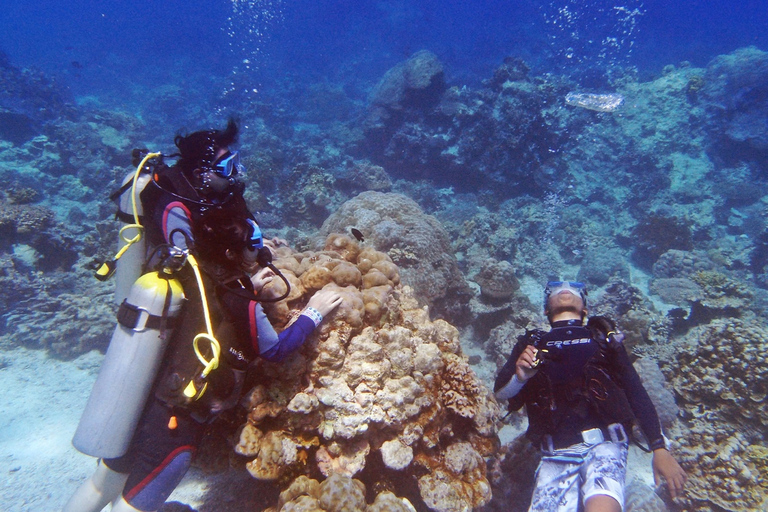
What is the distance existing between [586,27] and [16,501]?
156 feet

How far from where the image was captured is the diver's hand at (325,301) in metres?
2.91

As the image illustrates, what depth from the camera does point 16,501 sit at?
382 centimetres

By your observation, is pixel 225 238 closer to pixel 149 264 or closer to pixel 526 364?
pixel 149 264

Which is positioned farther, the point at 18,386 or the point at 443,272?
the point at 443,272

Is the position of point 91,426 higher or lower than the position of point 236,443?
higher

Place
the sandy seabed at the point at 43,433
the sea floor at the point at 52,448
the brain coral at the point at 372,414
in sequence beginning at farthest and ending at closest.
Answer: the sandy seabed at the point at 43,433, the sea floor at the point at 52,448, the brain coral at the point at 372,414

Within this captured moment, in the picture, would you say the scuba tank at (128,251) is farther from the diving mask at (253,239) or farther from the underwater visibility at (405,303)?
the diving mask at (253,239)

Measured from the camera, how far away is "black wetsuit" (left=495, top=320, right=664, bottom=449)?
3.15 meters

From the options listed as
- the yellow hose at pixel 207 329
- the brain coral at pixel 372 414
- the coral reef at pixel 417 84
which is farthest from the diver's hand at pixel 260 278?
the coral reef at pixel 417 84

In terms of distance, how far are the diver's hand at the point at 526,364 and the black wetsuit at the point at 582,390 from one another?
0.25ft

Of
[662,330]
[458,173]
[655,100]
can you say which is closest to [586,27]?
[655,100]

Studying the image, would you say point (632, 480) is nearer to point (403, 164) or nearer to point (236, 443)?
point (236, 443)

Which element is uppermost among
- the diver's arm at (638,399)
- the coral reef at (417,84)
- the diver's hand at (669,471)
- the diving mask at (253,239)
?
the coral reef at (417,84)

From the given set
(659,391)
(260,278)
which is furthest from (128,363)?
(659,391)
